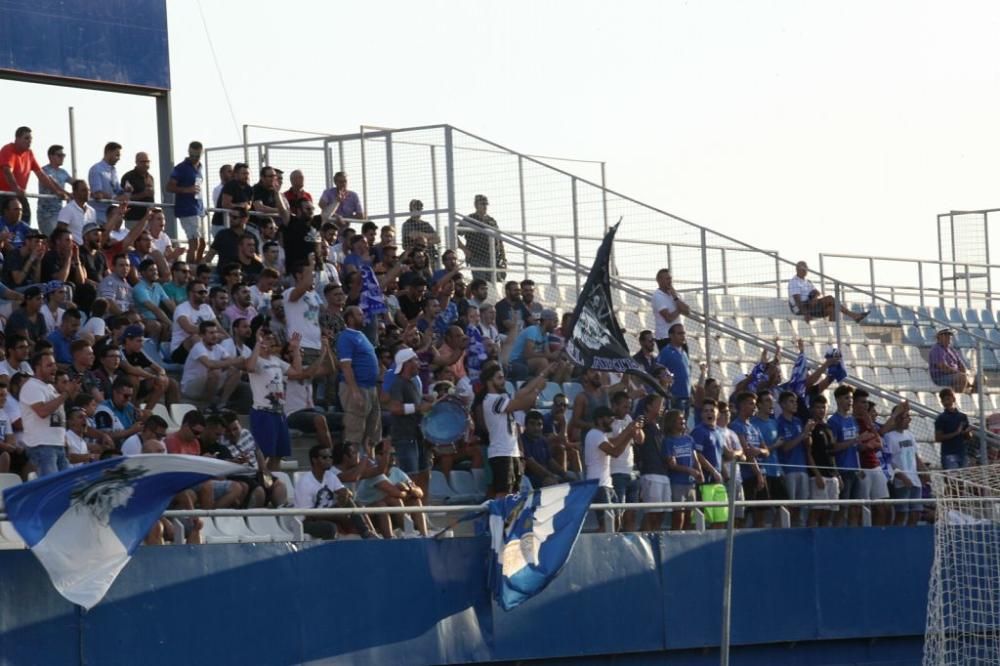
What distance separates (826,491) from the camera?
1753 cm

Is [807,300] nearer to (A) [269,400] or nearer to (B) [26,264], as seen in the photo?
(A) [269,400]

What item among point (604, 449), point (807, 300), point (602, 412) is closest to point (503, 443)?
point (604, 449)

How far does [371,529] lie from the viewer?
14359 millimetres

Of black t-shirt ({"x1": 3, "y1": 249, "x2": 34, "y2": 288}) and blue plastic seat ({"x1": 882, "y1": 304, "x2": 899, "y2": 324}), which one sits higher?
black t-shirt ({"x1": 3, "y1": 249, "x2": 34, "y2": 288})

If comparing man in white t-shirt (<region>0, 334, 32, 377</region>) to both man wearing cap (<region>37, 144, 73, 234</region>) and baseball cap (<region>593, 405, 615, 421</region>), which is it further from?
baseball cap (<region>593, 405, 615, 421</region>)

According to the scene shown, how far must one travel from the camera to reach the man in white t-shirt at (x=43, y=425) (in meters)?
13.5

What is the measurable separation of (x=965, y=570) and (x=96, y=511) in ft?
26.5

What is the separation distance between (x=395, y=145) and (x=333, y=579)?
841cm

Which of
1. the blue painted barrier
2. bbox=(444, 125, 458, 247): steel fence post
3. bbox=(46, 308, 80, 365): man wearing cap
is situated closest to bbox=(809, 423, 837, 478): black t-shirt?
the blue painted barrier

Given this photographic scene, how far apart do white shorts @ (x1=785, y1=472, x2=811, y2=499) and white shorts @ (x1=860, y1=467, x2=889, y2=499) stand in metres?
0.76

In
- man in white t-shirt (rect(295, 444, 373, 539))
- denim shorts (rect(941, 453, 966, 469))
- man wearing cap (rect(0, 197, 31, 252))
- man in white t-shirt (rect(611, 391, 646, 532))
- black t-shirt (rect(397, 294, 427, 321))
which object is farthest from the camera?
denim shorts (rect(941, 453, 966, 469))

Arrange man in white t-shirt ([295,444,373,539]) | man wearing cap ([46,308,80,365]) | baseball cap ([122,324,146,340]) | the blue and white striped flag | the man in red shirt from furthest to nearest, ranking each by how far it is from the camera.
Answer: the blue and white striped flag < the man in red shirt < baseball cap ([122,324,146,340]) < man wearing cap ([46,308,80,365]) < man in white t-shirt ([295,444,373,539])

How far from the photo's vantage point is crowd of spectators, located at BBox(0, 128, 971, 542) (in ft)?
47.1

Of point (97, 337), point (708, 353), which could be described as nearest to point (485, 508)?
point (97, 337)
